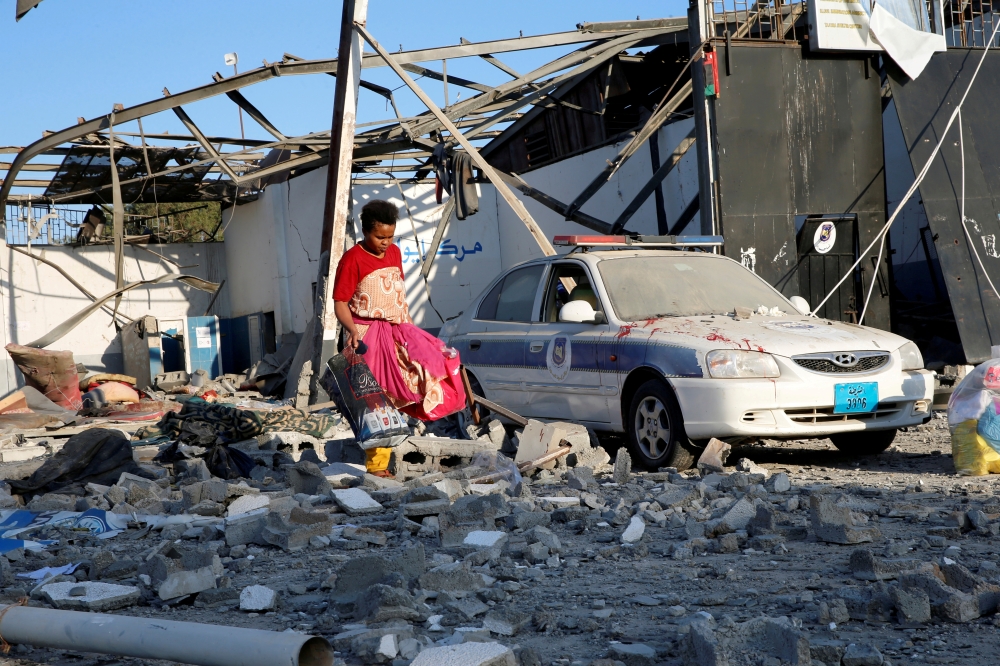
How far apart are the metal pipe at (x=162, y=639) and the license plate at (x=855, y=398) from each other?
4.46 metres

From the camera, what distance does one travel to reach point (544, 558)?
163 inches

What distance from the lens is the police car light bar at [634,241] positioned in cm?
770

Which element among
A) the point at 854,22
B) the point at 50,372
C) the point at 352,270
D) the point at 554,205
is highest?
the point at 854,22

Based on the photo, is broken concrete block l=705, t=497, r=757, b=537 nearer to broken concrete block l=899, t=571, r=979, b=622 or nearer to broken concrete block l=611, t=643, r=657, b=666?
broken concrete block l=899, t=571, r=979, b=622

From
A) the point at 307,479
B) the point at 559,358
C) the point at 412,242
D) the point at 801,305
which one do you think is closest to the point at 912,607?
the point at 307,479

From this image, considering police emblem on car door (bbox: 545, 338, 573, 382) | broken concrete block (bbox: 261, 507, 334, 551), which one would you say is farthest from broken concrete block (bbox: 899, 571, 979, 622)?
police emblem on car door (bbox: 545, 338, 573, 382)

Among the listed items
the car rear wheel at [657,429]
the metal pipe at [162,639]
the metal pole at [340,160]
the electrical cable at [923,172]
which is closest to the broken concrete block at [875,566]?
the metal pipe at [162,639]

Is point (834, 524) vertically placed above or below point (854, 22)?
below

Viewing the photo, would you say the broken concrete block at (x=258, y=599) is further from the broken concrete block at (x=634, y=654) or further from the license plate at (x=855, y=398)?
the license plate at (x=855, y=398)

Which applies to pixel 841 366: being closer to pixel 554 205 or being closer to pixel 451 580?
pixel 451 580

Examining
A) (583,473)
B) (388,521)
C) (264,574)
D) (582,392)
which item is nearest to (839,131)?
(582,392)

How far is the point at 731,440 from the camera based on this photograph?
6477mm

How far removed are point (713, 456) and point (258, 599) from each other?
3370 millimetres

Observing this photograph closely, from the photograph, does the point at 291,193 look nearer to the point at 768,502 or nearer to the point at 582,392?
the point at 582,392
